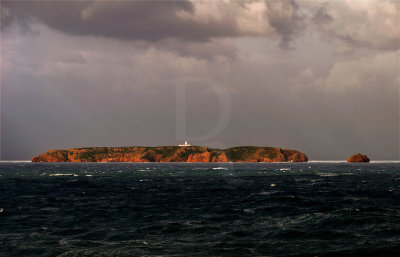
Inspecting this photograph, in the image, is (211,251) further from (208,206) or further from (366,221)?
(208,206)

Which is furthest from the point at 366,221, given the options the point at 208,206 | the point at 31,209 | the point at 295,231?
the point at 31,209

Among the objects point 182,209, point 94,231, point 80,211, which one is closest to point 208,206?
point 182,209

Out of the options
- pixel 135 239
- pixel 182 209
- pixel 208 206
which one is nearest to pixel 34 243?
pixel 135 239

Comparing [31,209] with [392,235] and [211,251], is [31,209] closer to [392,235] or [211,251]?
[211,251]

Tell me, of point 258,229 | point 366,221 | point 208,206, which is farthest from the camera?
point 208,206

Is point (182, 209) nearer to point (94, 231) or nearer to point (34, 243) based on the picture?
point (94, 231)

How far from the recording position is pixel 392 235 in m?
25.8

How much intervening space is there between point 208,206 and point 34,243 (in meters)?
19.3

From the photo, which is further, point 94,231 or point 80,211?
point 80,211

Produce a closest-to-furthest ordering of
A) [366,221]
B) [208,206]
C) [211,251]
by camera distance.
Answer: [211,251], [366,221], [208,206]

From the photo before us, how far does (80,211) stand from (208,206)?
486 inches

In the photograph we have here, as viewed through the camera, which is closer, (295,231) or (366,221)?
(295,231)

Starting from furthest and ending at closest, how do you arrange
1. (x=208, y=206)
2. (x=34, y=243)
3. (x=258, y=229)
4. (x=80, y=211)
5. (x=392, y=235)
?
(x=208, y=206) < (x=80, y=211) < (x=258, y=229) < (x=392, y=235) < (x=34, y=243)

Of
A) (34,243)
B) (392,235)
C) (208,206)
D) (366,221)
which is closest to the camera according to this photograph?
(34,243)
